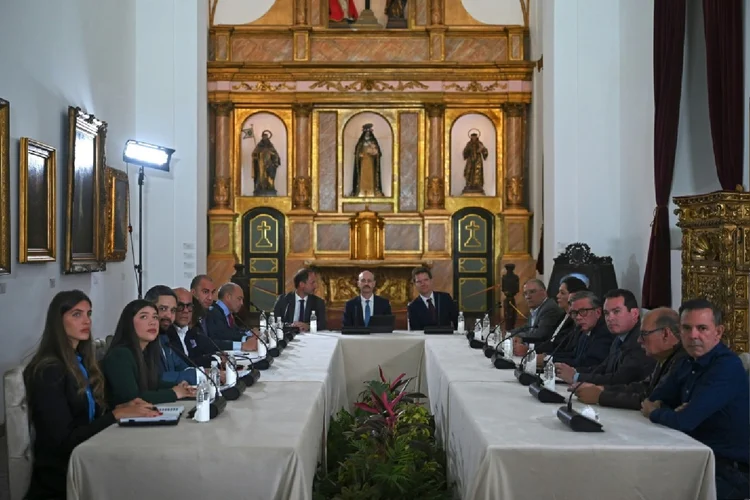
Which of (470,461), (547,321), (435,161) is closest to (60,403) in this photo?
(470,461)

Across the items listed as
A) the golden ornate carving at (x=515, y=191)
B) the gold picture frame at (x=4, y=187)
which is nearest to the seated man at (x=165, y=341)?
the gold picture frame at (x=4, y=187)

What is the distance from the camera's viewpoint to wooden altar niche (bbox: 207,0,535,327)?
14.4 metres

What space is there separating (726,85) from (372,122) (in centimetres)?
807

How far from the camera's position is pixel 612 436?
3.29 metres

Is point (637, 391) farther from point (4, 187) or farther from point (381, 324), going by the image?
point (4, 187)

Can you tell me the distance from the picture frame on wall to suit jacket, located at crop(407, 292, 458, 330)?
9.97ft

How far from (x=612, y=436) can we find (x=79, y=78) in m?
6.54

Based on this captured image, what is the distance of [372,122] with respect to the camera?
14680 mm

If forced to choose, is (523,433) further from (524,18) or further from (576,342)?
(524,18)

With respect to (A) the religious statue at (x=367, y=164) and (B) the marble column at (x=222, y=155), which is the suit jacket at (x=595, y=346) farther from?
(B) the marble column at (x=222, y=155)

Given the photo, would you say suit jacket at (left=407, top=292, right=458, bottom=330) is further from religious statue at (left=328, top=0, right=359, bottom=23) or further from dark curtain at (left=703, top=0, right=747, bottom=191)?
religious statue at (left=328, top=0, right=359, bottom=23)

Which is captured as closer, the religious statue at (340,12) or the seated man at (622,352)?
the seated man at (622,352)

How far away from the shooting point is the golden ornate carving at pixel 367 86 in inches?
569

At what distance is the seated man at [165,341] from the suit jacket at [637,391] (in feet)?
7.07
